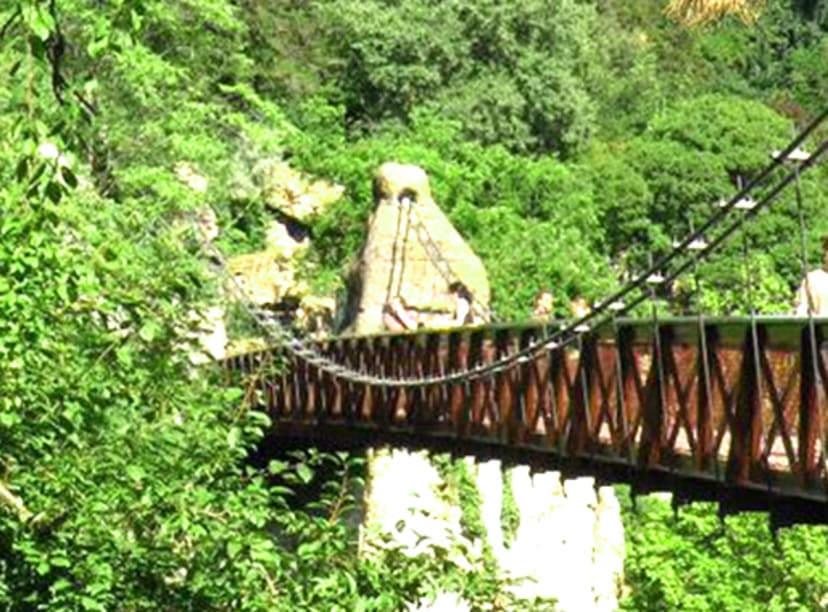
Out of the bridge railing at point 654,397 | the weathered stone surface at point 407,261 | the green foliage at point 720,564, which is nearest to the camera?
the bridge railing at point 654,397

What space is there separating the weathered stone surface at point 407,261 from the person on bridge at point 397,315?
0.13m

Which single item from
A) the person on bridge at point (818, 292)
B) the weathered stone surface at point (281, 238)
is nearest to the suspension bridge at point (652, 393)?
the person on bridge at point (818, 292)

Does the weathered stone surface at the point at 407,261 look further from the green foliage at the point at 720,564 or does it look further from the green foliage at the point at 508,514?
the green foliage at the point at 720,564

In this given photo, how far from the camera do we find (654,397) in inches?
596

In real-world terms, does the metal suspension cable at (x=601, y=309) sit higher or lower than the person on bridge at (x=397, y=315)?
lower

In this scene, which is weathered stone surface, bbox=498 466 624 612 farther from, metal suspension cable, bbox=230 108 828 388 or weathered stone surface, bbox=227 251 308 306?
weathered stone surface, bbox=227 251 308 306

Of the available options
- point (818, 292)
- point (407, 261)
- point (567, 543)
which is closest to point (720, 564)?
point (567, 543)

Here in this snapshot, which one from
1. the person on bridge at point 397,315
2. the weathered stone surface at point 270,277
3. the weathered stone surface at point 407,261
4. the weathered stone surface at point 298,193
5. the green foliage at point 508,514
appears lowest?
the green foliage at point 508,514

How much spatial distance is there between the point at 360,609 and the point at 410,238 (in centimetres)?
2305

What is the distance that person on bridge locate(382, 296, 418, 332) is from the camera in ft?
99.4

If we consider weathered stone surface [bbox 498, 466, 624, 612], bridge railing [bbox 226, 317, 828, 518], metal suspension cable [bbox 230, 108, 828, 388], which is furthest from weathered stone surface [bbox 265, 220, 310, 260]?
bridge railing [bbox 226, 317, 828, 518]

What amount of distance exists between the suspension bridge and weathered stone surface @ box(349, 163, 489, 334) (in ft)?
20.8

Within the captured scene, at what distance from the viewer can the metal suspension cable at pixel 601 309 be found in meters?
10.6

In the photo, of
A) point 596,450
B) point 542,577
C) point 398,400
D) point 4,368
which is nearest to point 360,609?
point 4,368
